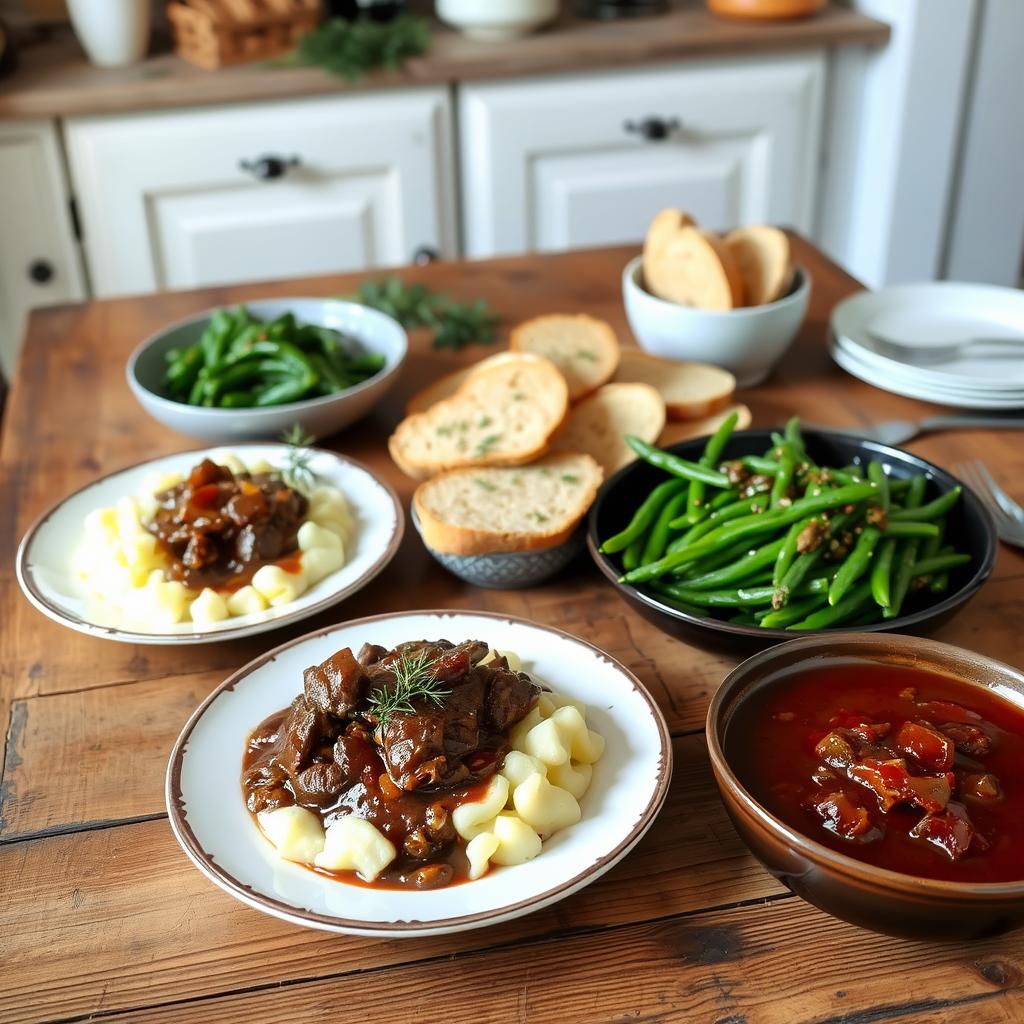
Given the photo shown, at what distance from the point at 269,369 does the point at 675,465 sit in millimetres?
904

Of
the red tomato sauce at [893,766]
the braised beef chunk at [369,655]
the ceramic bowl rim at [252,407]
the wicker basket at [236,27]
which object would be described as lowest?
the ceramic bowl rim at [252,407]

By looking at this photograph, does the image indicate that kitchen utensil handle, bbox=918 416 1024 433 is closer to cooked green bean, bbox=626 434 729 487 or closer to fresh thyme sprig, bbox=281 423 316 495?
cooked green bean, bbox=626 434 729 487

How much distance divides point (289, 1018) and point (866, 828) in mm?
605

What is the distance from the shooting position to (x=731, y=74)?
14.5ft

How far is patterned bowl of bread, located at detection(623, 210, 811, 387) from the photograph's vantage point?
7.50 ft

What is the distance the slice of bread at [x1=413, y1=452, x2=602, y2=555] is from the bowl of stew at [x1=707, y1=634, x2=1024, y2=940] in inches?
21.5

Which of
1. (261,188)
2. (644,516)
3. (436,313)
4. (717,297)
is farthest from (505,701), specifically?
(261,188)

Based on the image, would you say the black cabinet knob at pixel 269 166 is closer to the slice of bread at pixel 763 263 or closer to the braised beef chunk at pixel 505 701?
the slice of bread at pixel 763 263

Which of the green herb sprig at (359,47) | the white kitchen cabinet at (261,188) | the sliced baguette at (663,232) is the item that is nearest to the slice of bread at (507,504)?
the sliced baguette at (663,232)

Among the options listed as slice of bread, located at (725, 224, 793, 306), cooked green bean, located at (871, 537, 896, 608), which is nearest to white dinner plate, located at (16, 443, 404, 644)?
cooked green bean, located at (871, 537, 896, 608)

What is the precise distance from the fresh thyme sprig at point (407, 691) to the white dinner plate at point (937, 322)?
1.42 m

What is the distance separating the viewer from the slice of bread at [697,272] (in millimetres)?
2309

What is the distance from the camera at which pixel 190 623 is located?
5.41 ft

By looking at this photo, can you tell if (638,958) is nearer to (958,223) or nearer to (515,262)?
(515,262)
